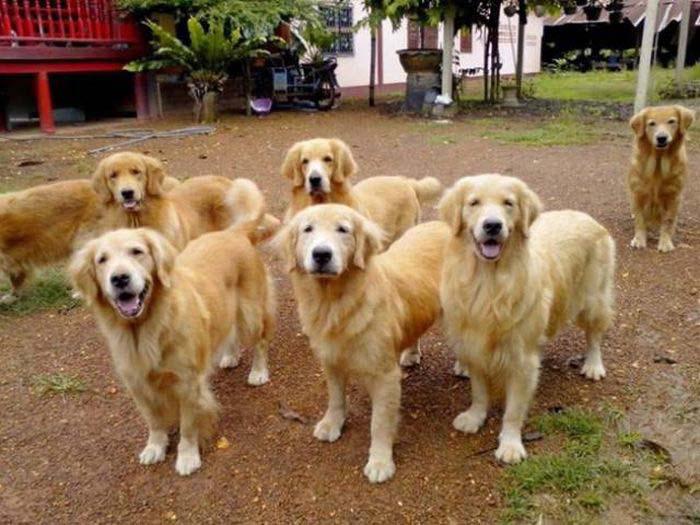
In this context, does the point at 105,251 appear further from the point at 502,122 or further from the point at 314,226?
the point at 502,122

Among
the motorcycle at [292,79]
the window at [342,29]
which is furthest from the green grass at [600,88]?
the motorcycle at [292,79]

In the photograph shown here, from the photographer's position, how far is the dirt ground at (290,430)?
3.20 m

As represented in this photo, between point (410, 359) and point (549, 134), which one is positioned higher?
point (549, 134)

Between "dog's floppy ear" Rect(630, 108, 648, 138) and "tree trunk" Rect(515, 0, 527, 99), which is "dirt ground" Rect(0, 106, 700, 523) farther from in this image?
"tree trunk" Rect(515, 0, 527, 99)

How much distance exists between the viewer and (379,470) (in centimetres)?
333

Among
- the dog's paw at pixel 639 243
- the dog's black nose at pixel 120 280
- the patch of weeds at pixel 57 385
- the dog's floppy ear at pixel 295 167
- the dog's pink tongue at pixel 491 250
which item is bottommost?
the patch of weeds at pixel 57 385

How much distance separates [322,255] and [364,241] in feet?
0.93

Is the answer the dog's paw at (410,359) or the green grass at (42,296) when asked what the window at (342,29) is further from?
the dog's paw at (410,359)

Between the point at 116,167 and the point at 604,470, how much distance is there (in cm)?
433

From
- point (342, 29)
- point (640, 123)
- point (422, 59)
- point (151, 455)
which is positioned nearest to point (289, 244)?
point (151, 455)

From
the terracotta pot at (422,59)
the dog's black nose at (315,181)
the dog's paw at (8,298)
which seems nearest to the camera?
the dog's black nose at (315,181)

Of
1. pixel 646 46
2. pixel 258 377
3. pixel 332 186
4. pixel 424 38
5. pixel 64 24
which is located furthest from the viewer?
pixel 424 38

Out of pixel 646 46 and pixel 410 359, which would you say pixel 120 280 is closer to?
pixel 410 359

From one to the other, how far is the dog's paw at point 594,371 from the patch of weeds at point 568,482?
0.67 metres
